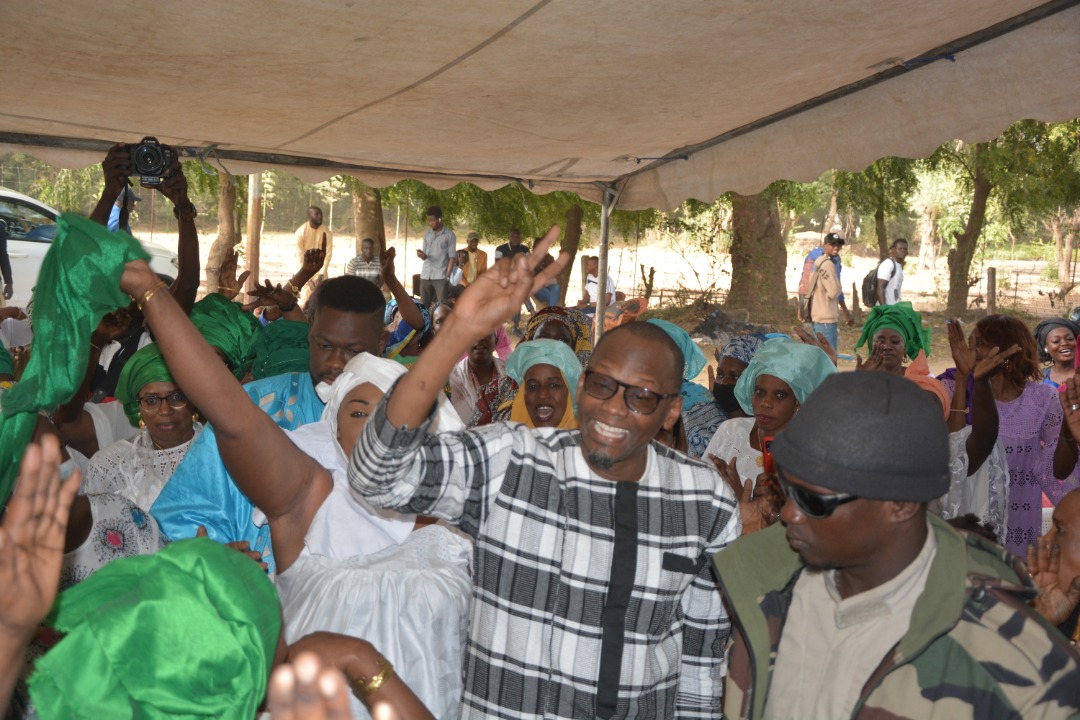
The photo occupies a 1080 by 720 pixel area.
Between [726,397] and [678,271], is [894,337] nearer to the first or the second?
[726,397]

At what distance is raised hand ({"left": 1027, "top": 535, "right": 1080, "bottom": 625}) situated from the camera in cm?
262

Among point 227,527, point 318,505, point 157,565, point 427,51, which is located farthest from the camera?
point 427,51

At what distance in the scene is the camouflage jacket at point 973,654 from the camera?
1674 mm

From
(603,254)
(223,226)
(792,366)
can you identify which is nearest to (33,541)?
(792,366)

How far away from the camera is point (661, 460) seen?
2.50 m

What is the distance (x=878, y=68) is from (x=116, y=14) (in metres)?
3.62

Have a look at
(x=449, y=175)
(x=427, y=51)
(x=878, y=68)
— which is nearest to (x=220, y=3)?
(x=427, y=51)

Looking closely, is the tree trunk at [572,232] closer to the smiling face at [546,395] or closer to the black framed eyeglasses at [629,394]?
the smiling face at [546,395]

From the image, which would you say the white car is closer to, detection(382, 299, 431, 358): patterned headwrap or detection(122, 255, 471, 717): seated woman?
detection(382, 299, 431, 358): patterned headwrap

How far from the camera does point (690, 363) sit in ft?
18.5

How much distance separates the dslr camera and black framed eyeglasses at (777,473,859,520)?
3.62 m

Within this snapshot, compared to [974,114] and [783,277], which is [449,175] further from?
[783,277]

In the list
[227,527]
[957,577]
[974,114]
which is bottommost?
[227,527]

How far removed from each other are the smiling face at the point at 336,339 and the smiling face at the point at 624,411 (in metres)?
1.51
